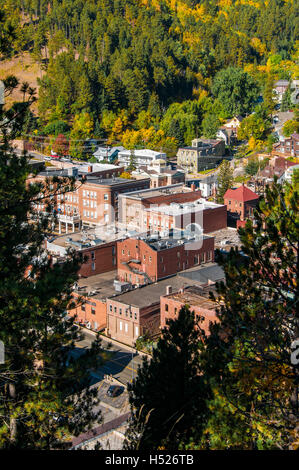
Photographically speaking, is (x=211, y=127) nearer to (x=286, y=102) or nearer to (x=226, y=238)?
(x=286, y=102)

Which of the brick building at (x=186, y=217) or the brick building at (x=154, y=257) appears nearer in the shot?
the brick building at (x=154, y=257)

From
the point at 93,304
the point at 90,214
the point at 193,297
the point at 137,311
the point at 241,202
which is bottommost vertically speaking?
the point at 93,304

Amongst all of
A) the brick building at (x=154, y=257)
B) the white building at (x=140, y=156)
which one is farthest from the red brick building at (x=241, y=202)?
the white building at (x=140, y=156)

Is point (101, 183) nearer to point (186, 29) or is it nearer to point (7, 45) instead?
point (7, 45)

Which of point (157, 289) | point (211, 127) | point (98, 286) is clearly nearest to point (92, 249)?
point (98, 286)

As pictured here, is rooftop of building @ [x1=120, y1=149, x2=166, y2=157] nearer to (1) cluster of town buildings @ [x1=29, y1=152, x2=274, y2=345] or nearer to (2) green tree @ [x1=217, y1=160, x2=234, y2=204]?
(2) green tree @ [x1=217, y1=160, x2=234, y2=204]

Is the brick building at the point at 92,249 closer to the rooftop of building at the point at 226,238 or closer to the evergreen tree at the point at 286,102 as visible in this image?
the rooftop of building at the point at 226,238

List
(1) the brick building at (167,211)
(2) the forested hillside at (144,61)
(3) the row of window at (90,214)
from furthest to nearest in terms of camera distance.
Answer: (2) the forested hillside at (144,61) → (3) the row of window at (90,214) → (1) the brick building at (167,211)
